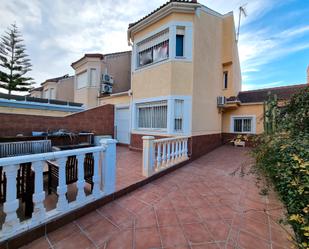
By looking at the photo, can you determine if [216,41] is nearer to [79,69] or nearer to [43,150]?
[43,150]

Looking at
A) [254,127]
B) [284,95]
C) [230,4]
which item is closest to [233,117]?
[254,127]

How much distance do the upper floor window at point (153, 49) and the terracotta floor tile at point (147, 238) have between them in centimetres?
768

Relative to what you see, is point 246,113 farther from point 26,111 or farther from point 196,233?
point 26,111

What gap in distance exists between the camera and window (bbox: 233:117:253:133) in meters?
12.5

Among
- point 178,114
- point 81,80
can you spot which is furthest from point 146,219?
point 81,80

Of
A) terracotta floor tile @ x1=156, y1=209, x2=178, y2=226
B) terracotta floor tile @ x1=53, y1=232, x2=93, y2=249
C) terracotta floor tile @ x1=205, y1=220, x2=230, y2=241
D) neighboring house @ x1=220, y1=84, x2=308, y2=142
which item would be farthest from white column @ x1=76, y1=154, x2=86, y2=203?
neighboring house @ x1=220, y1=84, x2=308, y2=142

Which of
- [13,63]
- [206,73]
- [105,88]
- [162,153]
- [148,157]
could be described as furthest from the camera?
[13,63]

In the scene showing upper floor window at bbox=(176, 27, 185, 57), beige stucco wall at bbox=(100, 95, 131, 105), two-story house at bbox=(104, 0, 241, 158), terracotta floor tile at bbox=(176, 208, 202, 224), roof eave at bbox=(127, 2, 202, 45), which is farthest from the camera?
beige stucco wall at bbox=(100, 95, 131, 105)

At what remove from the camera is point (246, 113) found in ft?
41.4

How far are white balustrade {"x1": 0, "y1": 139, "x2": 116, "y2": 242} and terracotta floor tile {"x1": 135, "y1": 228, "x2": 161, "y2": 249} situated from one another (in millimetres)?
1233

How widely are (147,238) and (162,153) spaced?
3617 millimetres

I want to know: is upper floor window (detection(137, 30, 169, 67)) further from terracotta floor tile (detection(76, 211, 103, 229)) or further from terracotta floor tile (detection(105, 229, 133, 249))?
terracotta floor tile (detection(105, 229, 133, 249))

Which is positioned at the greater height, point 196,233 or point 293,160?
point 293,160

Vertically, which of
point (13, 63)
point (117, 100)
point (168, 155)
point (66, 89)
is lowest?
point (168, 155)
